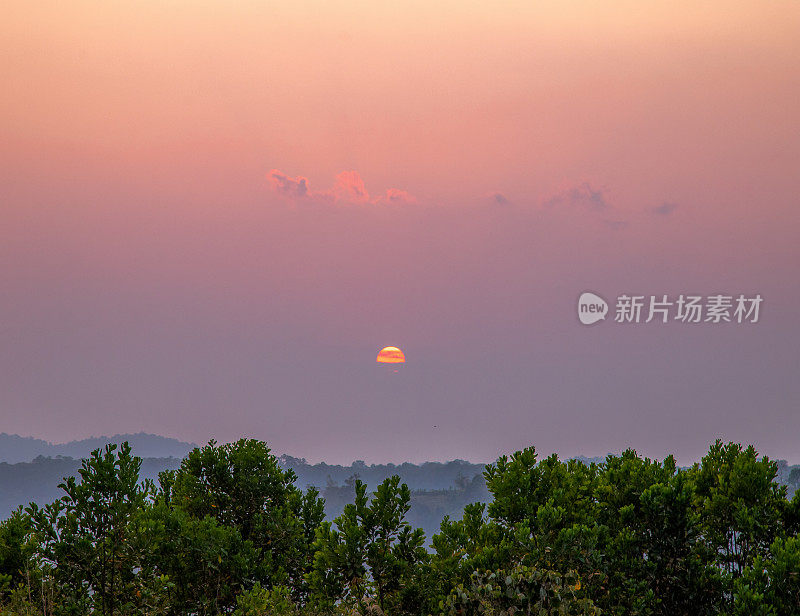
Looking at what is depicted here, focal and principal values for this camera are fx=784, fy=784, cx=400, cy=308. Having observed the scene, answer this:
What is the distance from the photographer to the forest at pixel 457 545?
46.0 ft

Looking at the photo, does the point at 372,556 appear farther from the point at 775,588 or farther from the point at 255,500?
the point at 775,588

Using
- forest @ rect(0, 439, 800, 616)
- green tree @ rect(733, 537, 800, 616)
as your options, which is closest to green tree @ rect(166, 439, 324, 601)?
forest @ rect(0, 439, 800, 616)

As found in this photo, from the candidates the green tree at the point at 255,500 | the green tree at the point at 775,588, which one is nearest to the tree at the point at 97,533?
the green tree at the point at 255,500

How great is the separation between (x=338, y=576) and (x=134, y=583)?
13.0 feet

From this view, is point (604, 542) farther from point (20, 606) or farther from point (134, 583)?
point (20, 606)

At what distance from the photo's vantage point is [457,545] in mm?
15016

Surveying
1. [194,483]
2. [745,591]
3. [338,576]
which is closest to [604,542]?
[745,591]

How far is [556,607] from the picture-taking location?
38.1 feet

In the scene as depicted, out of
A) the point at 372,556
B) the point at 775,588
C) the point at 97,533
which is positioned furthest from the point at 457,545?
the point at 97,533

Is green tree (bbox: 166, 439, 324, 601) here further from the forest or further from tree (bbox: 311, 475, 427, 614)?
tree (bbox: 311, 475, 427, 614)

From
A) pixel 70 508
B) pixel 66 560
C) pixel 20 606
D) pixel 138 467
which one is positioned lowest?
pixel 20 606

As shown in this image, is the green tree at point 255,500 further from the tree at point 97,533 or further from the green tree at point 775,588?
the green tree at point 775,588

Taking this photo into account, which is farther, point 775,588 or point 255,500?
point 255,500

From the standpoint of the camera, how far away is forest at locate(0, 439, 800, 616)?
1402 cm
